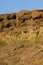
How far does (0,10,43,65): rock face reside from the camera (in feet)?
54.0

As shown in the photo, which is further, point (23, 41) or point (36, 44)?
point (23, 41)

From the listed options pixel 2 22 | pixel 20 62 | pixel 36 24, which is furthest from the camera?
pixel 2 22

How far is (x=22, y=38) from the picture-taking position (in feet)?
69.8

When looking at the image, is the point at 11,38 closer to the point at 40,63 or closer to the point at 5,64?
the point at 5,64

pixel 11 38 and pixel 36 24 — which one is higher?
pixel 36 24

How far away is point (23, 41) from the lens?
66.6 ft

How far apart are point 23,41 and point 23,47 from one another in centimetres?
185

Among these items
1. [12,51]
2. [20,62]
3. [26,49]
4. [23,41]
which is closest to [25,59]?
[20,62]

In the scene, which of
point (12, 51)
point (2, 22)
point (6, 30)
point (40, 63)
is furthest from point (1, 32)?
point (40, 63)

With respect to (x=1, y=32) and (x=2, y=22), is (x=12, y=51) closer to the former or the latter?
(x=1, y=32)

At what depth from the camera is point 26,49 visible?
58.6ft

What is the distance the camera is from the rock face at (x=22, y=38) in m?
16.5

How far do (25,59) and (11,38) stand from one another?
6.62 metres

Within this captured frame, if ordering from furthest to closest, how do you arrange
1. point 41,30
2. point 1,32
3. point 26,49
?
point 1,32
point 41,30
point 26,49
